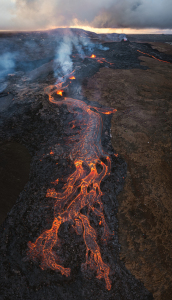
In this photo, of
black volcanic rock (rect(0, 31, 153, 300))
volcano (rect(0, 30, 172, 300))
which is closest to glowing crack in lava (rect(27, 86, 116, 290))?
volcano (rect(0, 30, 172, 300))

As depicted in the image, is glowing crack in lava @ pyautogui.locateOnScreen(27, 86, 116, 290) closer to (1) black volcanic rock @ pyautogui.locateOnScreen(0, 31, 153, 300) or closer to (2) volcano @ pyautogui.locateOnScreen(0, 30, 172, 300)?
(2) volcano @ pyautogui.locateOnScreen(0, 30, 172, 300)

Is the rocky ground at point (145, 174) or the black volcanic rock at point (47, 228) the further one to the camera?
the rocky ground at point (145, 174)

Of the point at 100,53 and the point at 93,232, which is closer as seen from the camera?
the point at 93,232

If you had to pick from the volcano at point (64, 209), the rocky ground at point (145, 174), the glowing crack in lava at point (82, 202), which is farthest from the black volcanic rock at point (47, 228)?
the rocky ground at point (145, 174)

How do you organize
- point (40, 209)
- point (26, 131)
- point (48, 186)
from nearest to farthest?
point (40, 209)
point (48, 186)
point (26, 131)

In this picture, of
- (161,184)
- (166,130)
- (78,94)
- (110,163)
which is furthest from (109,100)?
(161,184)

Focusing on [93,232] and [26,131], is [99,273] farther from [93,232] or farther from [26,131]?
[26,131]

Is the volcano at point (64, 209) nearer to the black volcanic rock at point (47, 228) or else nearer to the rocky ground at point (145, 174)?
the black volcanic rock at point (47, 228)
